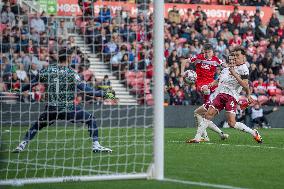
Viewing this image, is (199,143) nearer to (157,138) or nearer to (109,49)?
(109,49)

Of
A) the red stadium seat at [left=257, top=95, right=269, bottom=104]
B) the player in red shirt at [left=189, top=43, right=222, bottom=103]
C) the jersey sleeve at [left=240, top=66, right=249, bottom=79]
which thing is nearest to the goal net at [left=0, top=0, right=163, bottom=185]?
the jersey sleeve at [left=240, top=66, right=249, bottom=79]

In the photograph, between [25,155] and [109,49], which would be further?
[109,49]

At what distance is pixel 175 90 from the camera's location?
2730cm

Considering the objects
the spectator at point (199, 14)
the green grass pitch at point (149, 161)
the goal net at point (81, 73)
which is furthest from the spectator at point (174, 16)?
the goal net at point (81, 73)

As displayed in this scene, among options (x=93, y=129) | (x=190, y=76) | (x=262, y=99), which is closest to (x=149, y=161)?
(x=93, y=129)

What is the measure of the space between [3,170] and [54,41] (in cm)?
324

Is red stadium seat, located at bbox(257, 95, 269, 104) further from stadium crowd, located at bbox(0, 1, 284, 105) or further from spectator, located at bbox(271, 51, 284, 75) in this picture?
stadium crowd, located at bbox(0, 1, 284, 105)

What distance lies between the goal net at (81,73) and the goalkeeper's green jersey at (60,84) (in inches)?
0.7

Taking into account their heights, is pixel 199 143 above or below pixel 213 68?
below

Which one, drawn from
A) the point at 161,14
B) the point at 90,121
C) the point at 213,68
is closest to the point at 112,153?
the point at 90,121

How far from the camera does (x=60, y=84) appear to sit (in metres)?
14.2

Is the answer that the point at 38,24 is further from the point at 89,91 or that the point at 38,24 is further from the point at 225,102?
the point at 225,102

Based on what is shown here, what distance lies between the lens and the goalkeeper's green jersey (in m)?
14.1

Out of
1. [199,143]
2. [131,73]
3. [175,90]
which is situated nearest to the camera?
[131,73]
